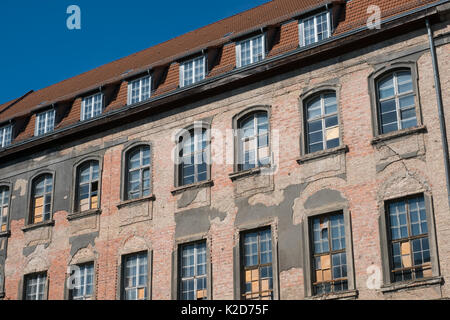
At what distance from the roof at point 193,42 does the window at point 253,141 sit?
274 cm

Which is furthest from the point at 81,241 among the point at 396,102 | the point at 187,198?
the point at 396,102

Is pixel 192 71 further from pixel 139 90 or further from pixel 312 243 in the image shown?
pixel 312 243

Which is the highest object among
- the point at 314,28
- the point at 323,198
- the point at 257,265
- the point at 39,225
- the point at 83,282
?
the point at 314,28

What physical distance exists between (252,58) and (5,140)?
Answer: 33.1ft

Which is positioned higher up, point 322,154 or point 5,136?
point 5,136

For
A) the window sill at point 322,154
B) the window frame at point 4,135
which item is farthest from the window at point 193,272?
the window frame at point 4,135

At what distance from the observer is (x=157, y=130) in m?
24.0

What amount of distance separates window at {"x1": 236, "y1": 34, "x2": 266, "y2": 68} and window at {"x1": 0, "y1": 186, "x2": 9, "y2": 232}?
941cm

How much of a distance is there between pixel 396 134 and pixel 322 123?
2247 mm

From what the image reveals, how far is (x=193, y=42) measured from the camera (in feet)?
89.4

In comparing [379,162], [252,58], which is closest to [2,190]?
[252,58]

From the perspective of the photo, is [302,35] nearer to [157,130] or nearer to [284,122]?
[284,122]

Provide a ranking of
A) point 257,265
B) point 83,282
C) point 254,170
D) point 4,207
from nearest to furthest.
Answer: point 257,265 < point 254,170 < point 83,282 < point 4,207

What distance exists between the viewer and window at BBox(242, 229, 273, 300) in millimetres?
20453
